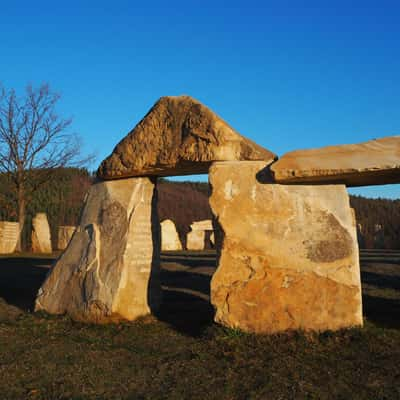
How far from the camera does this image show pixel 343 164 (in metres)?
5.16

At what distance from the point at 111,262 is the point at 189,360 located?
85.0 inches

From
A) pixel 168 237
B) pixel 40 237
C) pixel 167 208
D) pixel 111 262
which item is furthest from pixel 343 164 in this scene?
pixel 167 208

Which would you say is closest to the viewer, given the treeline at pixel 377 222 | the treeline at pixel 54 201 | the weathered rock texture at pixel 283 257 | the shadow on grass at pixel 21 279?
the weathered rock texture at pixel 283 257

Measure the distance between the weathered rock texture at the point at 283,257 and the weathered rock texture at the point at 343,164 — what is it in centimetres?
28

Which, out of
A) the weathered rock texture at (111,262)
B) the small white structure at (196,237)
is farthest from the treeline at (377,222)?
the weathered rock texture at (111,262)

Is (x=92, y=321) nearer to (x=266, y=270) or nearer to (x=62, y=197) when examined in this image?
(x=266, y=270)

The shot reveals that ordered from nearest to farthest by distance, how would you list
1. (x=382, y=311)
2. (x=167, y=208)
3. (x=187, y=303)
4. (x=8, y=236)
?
1. (x=382, y=311)
2. (x=187, y=303)
3. (x=8, y=236)
4. (x=167, y=208)

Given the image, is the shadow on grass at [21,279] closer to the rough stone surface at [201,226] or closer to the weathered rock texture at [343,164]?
the weathered rock texture at [343,164]

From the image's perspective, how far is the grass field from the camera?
3971mm

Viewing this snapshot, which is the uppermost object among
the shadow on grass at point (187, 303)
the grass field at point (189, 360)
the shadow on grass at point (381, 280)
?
the shadow on grass at point (381, 280)

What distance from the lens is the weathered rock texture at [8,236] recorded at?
687 inches

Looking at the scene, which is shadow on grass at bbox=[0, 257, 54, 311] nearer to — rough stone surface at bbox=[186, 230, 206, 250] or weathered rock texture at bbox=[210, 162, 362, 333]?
weathered rock texture at bbox=[210, 162, 362, 333]

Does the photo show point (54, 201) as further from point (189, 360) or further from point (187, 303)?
point (189, 360)

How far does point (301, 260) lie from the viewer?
17.8 feet
